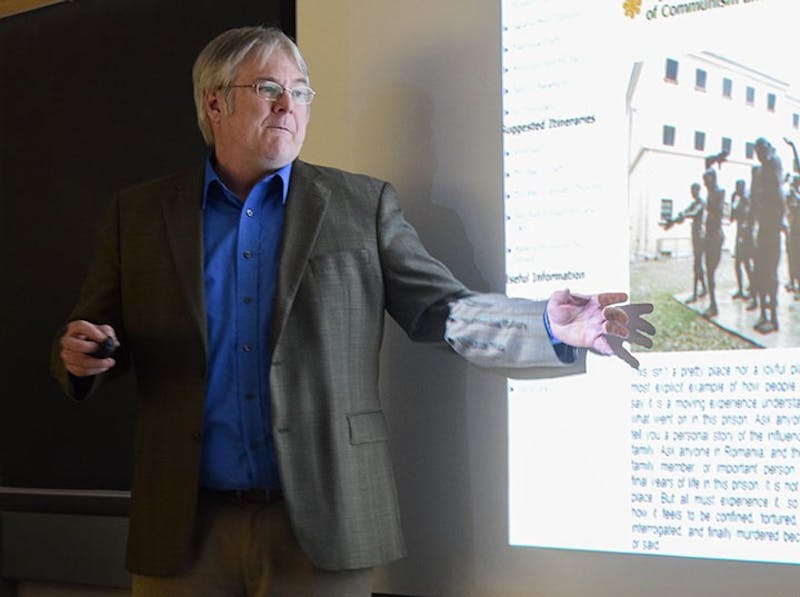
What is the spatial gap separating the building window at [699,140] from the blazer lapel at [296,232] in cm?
69

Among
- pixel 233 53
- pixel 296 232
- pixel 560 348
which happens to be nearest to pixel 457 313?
pixel 560 348

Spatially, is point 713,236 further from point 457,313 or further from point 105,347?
point 105,347

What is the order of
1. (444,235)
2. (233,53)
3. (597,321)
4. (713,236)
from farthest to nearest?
(444,235), (233,53), (713,236), (597,321)

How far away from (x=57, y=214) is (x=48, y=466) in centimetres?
78

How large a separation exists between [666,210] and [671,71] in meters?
0.26

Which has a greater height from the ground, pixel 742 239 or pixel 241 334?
pixel 742 239

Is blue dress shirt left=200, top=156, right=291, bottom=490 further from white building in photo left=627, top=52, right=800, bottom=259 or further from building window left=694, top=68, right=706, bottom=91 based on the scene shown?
building window left=694, top=68, right=706, bottom=91

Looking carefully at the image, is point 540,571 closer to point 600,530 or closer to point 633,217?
point 600,530

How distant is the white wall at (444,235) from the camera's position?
2.24 meters

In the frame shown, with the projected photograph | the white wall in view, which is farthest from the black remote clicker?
the projected photograph

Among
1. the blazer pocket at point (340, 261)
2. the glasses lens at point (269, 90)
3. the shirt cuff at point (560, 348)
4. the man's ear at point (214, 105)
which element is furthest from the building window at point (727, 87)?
the man's ear at point (214, 105)

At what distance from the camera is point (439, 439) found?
233 cm

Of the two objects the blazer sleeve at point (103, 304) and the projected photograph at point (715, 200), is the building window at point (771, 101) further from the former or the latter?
the blazer sleeve at point (103, 304)

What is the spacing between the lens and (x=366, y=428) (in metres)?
1.96
